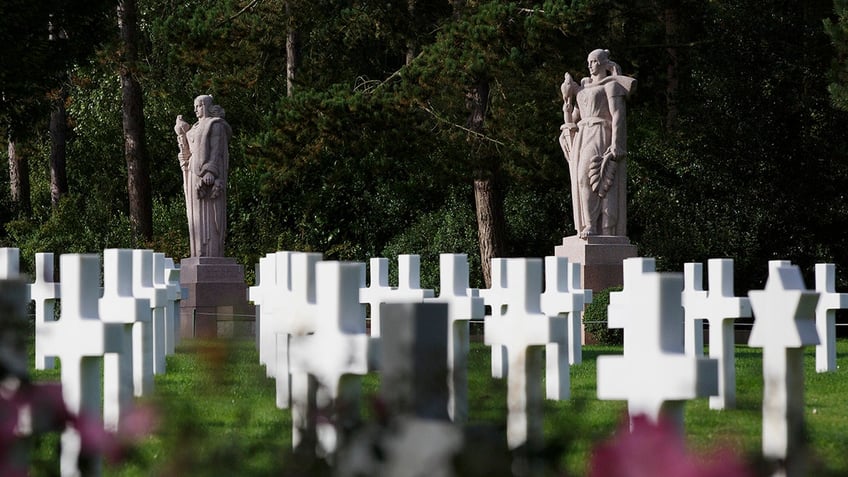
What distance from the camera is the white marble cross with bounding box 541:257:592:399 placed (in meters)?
8.85

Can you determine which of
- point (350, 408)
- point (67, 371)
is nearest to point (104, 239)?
point (67, 371)

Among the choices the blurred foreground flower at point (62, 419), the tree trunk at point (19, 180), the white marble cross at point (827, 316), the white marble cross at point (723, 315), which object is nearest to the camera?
the blurred foreground flower at point (62, 419)

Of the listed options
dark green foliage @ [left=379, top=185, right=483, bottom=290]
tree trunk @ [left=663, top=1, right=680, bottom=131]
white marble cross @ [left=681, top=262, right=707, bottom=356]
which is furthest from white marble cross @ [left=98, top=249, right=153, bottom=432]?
tree trunk @ [left=663, top=1, right=680, bottom=131]

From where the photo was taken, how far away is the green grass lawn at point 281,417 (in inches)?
93.0

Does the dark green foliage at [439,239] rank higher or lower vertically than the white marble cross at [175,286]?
higher

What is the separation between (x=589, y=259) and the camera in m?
19.2

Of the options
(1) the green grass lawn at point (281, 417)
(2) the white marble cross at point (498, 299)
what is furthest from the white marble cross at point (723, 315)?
(2) the white marble cross at point (498, 299)

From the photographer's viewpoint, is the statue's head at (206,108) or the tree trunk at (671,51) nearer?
the statue's head at (206,108)

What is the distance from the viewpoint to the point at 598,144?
1919cm

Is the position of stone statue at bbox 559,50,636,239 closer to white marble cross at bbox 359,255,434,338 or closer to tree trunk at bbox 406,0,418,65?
tree trunk at bbox 406,0,418,65

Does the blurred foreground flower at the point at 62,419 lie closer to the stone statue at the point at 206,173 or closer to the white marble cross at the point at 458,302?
the white marble cross at the point at 458,302

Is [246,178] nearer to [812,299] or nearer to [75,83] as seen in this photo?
[75,83]

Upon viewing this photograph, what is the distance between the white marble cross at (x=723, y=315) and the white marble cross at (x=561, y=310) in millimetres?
926

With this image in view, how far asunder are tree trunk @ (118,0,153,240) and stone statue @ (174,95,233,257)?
6.58 meters
